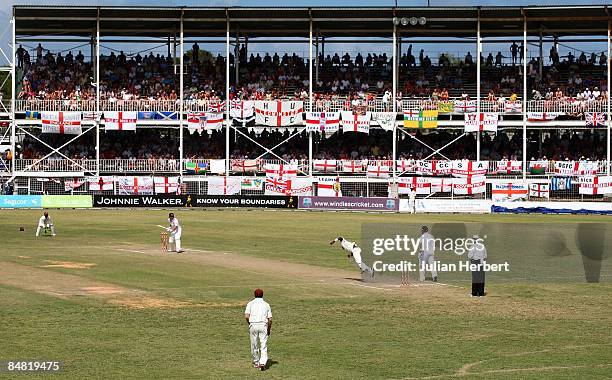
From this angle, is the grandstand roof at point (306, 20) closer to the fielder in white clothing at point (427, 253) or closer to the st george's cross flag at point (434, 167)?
the st george's cross flag at point (434, 167)

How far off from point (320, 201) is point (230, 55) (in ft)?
53.0

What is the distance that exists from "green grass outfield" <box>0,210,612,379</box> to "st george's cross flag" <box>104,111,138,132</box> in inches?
1261

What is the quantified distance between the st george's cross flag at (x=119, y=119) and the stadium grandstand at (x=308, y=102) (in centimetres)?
10

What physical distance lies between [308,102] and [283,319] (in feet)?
171

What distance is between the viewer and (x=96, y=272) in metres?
36.2

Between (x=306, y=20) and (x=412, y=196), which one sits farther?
(x=306, y=20)

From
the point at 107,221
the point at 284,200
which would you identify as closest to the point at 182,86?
the point at 284,200

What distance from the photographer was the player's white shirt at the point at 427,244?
32438 mm

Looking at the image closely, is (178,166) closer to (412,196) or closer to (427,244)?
(412,196)

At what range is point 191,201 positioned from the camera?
74438 mm

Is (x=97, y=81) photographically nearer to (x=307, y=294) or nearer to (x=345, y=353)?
(x=307, y=294)

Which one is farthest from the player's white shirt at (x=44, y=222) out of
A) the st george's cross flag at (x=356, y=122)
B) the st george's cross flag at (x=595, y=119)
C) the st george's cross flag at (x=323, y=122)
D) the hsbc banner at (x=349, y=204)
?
the st george's cross flag at (x=595, y=119)

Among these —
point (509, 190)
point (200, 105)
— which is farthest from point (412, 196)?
point (200, 105)

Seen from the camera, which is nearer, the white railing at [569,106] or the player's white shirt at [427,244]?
the player's white shirt at [427,244]
